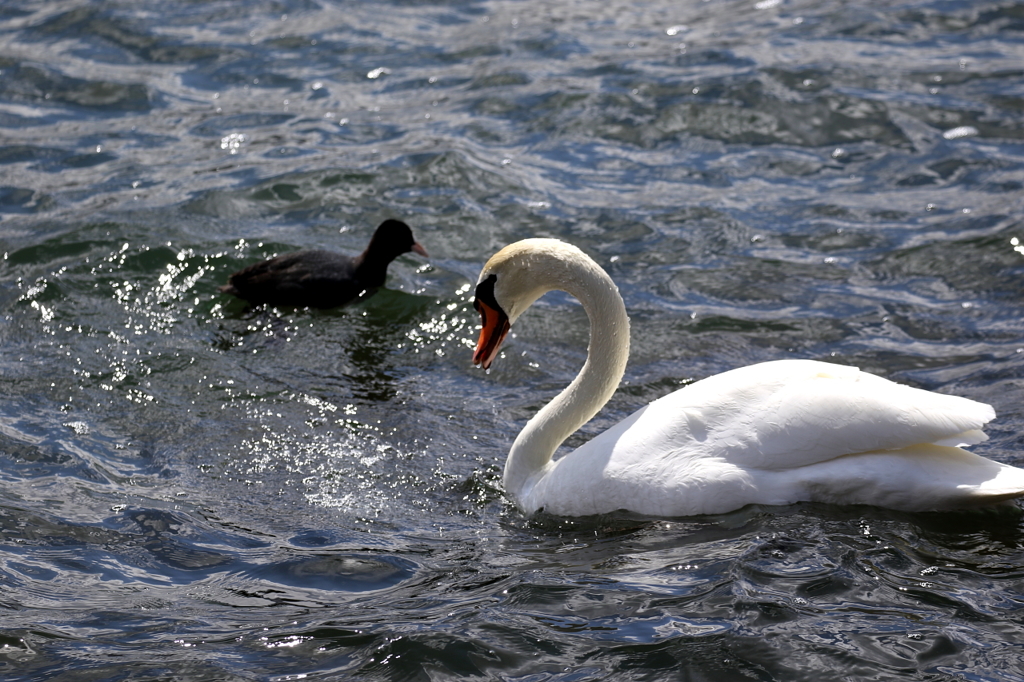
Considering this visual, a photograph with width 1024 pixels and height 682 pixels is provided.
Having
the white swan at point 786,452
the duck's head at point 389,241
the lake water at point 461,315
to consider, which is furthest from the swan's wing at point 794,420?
the duck's head at point 389,241

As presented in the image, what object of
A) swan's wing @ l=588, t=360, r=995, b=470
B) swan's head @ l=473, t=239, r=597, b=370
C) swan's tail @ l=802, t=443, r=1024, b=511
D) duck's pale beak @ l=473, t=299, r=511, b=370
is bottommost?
swan's tail @ l=802, t=443, r=1024, b=511

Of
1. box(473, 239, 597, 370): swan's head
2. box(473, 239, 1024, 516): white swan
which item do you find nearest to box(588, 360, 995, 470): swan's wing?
box(473, 239, 1024, 516): white swan

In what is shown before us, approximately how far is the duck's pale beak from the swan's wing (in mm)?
861

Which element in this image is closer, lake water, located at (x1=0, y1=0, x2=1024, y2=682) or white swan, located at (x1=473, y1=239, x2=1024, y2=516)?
lake water, located at (x1=0, y1=0, x2=1024, y2=682)

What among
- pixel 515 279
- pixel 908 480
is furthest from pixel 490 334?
pixel 908 480

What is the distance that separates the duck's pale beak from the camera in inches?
227

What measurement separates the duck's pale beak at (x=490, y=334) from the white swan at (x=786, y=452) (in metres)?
0.71

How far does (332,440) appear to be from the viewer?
639cm

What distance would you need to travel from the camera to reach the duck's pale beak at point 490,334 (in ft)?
18.9

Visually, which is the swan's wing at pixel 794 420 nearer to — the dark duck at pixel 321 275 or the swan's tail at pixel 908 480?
the swan's tail at pixel 908 480

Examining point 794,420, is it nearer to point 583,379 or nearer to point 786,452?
point 786,452

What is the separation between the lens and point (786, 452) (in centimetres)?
495

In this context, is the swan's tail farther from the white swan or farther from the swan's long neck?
the swan's long neck

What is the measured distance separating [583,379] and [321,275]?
10.4ft
